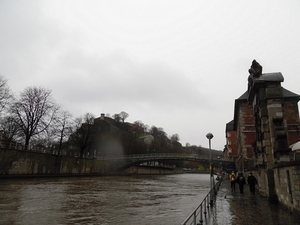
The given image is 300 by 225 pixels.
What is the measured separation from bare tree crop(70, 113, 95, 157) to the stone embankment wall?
210 inches

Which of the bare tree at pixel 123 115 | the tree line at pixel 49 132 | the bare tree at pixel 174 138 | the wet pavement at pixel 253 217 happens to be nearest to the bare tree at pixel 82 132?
the tree line at pixel 49 132

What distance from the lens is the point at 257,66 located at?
49.2ft

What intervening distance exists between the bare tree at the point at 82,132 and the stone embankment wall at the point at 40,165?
5.33 m

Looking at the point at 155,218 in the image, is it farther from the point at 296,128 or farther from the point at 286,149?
the point at 296,128

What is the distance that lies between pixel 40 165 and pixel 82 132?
1925cm

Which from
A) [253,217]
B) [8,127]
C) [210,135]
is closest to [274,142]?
[210,135]

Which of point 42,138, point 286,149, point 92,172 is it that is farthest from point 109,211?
point 92,172

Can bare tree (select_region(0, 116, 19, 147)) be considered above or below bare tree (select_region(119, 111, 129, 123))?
below

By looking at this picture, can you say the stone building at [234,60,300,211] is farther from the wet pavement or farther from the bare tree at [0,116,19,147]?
the bare tree at [0,116,19,147]

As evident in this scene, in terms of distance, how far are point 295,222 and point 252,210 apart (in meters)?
2.61

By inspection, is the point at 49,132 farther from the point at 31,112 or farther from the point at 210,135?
the point at 210,135

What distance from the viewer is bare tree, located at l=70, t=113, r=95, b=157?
54438mm

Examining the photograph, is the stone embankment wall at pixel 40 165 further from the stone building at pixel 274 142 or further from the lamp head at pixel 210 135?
the stone building at pixel 274 142

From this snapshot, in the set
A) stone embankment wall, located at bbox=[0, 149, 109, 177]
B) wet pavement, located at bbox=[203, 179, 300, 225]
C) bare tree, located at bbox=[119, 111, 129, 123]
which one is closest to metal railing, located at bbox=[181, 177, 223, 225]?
wet pavement, located at bbox=[203, 179, 300, 225]
